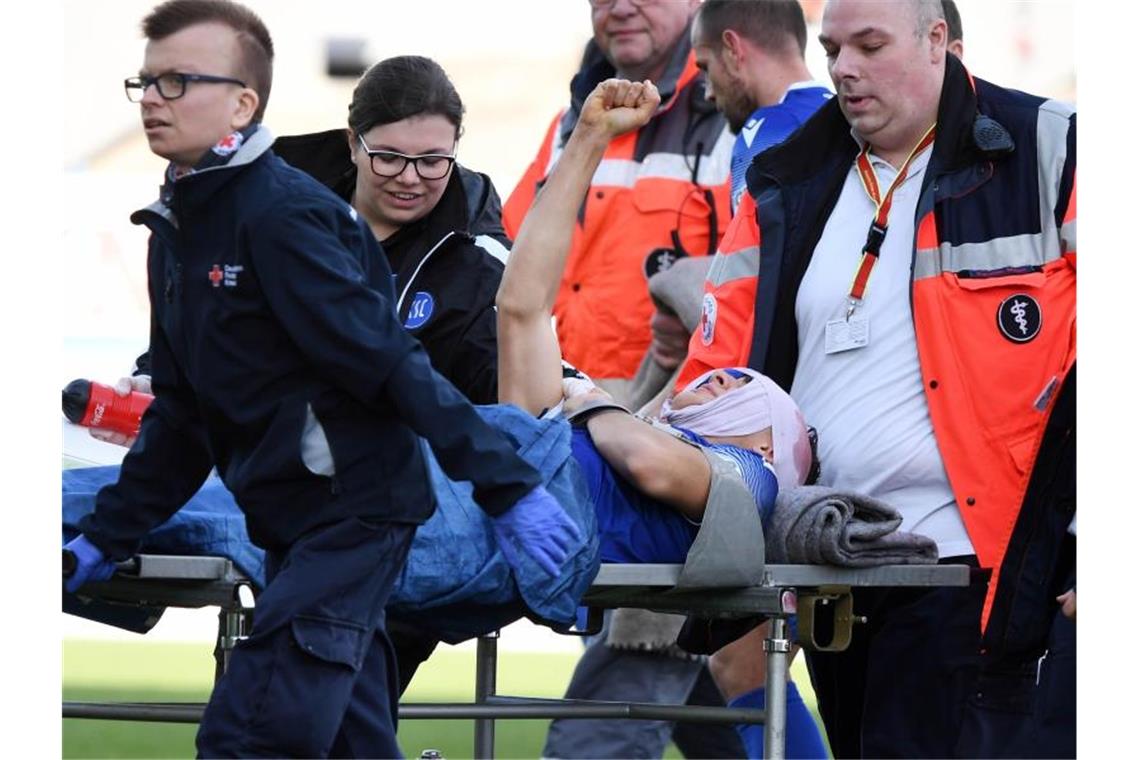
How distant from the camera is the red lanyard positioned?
14.7 ft

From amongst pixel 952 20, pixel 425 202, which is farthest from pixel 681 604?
pixel 952 20

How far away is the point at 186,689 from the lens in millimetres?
9094

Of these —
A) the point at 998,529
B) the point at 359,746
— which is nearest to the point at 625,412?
the point at 998,529

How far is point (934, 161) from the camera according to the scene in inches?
176

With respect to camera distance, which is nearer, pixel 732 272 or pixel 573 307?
pixel 732 272

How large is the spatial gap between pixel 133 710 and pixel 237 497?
3.09 feet

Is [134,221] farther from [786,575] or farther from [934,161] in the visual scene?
[934,161]

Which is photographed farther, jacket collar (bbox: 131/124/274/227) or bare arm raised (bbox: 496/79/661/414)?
bare arm raised (bbox: 496/79/661/414)

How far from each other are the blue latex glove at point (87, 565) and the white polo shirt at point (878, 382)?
5.02ft

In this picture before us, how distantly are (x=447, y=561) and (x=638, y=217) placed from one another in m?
2.45

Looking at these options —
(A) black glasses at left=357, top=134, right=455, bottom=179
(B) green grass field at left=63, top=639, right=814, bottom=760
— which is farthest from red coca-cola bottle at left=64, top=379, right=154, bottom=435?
(B) green grass field at left=63, top=639, right=814, bottom=760

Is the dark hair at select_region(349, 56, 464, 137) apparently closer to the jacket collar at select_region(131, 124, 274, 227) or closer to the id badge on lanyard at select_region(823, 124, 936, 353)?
the id badge on lanyard at select_region(823, 124, 936, 353)

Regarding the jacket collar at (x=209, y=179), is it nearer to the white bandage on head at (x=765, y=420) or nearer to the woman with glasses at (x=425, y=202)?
the woman with glasses at (x=425, y=202)

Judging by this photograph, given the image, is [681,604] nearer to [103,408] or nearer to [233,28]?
[103,408]
